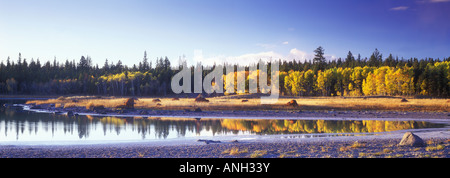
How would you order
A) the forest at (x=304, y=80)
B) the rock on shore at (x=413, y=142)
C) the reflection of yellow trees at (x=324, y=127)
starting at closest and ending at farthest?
the rock on shore at (x=413, y=142)
the reflection of yellow trees at (x=324, y=127)
the forest at (x=304, y=80)

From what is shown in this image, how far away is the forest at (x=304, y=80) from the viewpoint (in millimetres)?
96625

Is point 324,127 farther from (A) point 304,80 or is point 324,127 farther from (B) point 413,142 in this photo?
(A) point 304,80

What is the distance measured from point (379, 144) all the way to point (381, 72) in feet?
308

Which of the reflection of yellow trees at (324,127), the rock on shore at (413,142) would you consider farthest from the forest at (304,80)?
the rock on shore at (413,142)

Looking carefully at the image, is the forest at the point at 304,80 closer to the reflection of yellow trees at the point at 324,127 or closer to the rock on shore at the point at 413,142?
the reflection of yellow trees at the point at 324,127

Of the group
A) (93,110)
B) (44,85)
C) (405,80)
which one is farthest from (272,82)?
(44,85)

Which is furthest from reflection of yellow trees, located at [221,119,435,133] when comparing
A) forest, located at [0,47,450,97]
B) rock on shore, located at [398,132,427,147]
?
forest, located at [0,47,450,97]

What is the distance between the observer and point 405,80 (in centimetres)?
9500

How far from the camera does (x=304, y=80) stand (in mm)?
112000

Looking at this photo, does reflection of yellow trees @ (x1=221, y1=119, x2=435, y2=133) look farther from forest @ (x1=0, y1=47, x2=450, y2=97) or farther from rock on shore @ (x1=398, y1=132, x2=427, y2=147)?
forest @ (x1=0, y1=47, x2=450, y2=97)

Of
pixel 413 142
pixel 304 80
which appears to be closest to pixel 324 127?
pixel 413 142

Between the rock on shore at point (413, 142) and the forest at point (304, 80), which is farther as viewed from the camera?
the forest at point (304, 80)

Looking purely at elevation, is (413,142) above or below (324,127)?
above

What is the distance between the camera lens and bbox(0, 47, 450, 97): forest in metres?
96.6
